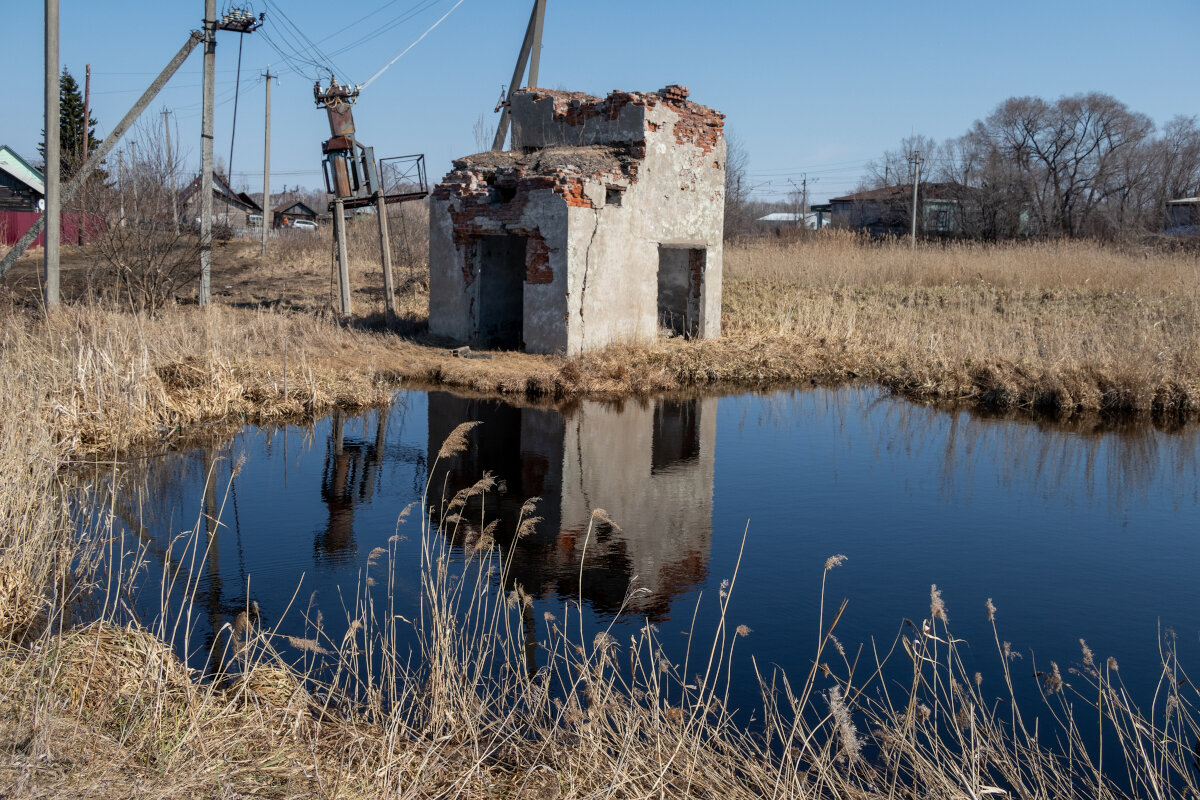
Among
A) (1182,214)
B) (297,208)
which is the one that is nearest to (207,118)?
(1182,214)

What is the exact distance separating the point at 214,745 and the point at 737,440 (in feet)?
28.6

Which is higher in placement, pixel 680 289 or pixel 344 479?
pixel 680 289

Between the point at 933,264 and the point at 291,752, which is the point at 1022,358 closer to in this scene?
the point at 933,264

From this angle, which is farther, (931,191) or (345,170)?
(931,191)

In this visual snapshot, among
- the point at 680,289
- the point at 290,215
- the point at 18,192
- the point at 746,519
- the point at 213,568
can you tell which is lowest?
the point at 213,568

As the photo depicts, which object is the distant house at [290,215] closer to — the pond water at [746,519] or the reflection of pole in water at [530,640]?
the pond water at [746,519]

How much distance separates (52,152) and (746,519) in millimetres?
11521

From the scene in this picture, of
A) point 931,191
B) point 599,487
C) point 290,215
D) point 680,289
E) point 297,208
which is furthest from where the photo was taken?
point 297,208

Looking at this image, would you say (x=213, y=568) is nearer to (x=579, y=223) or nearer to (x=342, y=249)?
(x=579, y=223)

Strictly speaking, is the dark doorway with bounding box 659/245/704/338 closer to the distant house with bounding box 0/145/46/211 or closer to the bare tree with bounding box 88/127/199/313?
the bare tree with bounding box 88/127/199/313

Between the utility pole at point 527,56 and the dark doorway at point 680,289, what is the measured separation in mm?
4859

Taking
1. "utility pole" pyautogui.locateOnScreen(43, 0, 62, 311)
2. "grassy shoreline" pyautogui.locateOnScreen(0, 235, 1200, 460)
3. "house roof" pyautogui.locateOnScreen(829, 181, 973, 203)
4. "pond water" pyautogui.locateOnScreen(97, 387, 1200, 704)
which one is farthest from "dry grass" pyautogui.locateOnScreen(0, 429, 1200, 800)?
"house roof" pyautogui.locateOnScreen(829, 181, 973, 203)

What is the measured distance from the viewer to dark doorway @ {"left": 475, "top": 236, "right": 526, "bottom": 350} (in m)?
17.5

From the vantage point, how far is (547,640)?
18.4 ft
